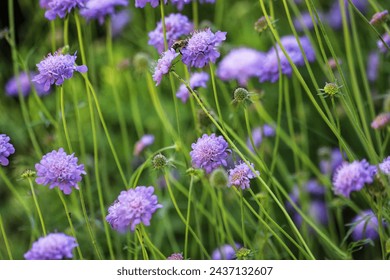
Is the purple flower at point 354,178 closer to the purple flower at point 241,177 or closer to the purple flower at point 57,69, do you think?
the purple flower at point 241,177

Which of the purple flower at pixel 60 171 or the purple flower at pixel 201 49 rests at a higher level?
the purple flower at pixel 201 49


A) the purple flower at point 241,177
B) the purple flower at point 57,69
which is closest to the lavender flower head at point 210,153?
the purple flower at point 241,177

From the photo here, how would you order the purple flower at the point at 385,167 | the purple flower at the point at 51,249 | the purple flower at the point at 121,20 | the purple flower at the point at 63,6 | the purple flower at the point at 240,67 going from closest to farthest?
the purple flower at the point at 51,249
the purple flower at the point at 385,167
the purple flower at the point at 63,6
the purple flower at the point at 240,67
the purple flower at the point at 121,20

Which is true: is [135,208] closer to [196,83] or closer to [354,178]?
[354,178]

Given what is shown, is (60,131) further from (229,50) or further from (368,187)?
(368,187)

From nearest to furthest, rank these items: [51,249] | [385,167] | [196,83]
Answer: [51,249] < [385,167] < [196,83]

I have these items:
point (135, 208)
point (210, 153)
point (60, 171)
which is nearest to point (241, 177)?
point (210, 153)
